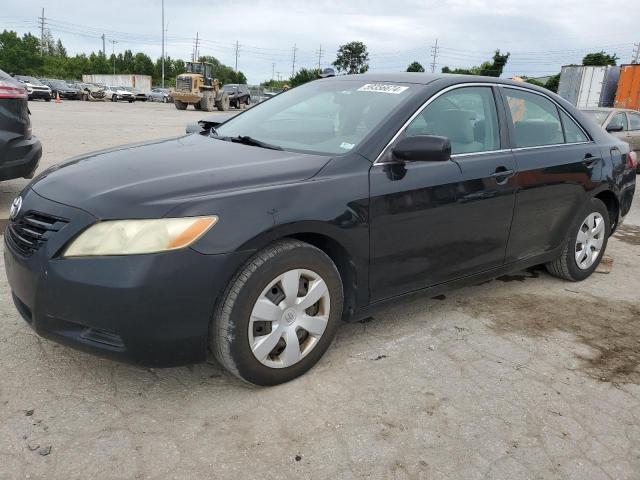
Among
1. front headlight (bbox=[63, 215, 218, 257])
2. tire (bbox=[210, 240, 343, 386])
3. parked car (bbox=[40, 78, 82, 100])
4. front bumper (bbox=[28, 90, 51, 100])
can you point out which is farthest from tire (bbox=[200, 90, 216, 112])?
front headlight (bbox=[63, 215, 218, 257])

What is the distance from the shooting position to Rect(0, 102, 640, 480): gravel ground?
2252 mm

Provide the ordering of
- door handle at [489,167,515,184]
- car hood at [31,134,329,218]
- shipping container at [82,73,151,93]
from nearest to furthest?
car hood at [31,134,329,218]
door handle at [489,167,515,184]
shipping container at [82,73,151,93]

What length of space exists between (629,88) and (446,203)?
21701mm

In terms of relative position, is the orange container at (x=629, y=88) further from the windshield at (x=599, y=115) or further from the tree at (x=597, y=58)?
the tree at (x=597, y=58)

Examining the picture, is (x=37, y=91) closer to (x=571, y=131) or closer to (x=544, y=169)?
(x=571, y=131)

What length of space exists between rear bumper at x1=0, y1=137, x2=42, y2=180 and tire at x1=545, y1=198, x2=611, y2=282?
16.3 feet

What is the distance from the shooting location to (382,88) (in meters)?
3.46

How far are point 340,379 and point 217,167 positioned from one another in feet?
4.07

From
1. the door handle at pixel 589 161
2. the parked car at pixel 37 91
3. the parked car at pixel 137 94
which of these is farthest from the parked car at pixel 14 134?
the parked car at pixel 137 94

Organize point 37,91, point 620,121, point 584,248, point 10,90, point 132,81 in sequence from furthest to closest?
point 132,81 → point 37,91 → point 620,121 → point 10,90 → point 584,248

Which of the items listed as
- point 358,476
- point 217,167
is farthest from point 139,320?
point 358,476

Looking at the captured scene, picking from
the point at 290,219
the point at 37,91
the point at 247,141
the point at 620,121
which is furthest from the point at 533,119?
the point at 37,91

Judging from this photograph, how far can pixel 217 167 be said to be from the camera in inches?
108

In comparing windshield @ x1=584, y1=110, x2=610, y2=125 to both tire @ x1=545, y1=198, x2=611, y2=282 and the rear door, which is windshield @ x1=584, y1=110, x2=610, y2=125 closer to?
tire @ x1=545, y1=198, x2=611, y2=282
